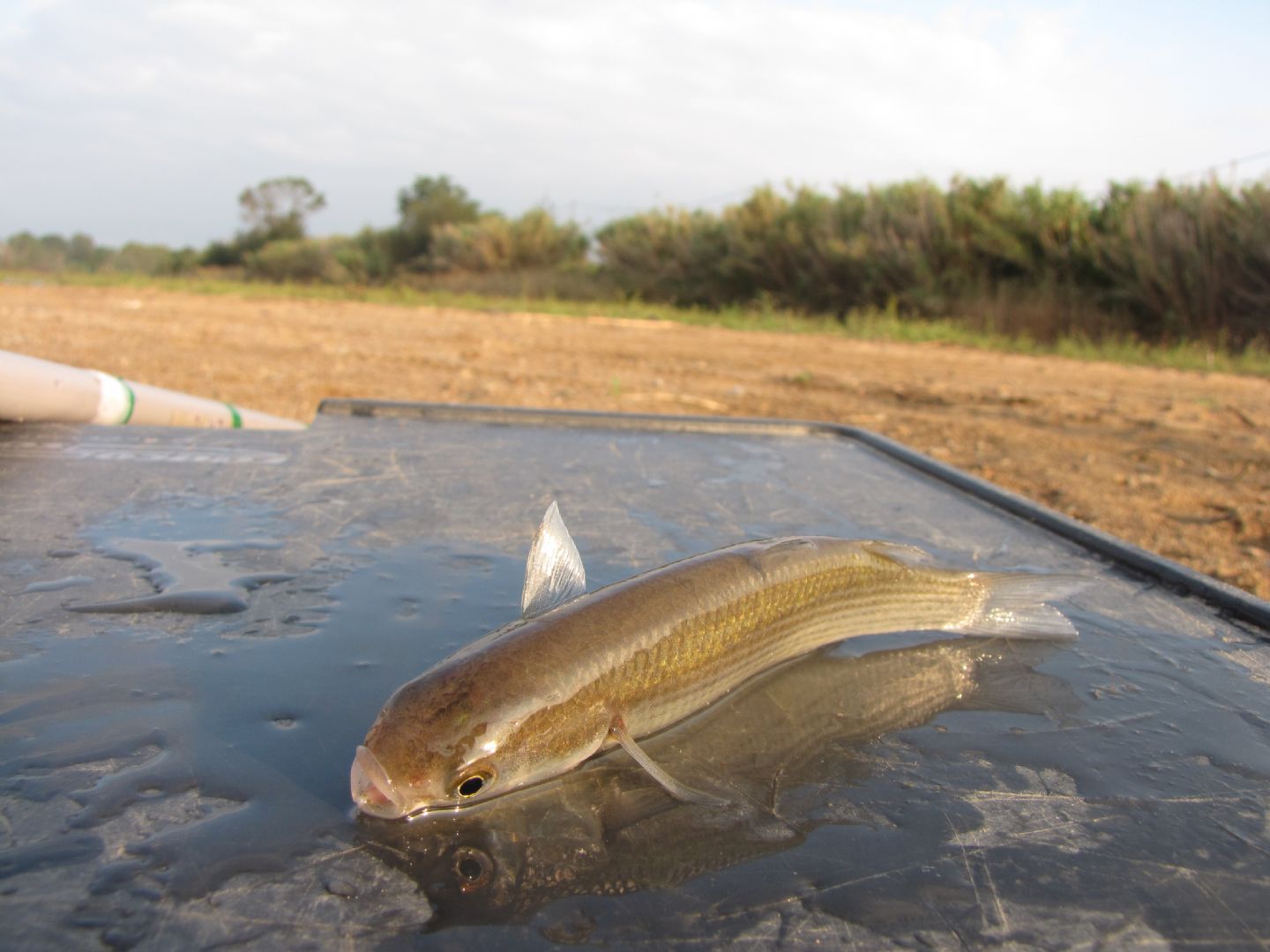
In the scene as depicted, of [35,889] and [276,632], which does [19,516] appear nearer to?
[276,632]

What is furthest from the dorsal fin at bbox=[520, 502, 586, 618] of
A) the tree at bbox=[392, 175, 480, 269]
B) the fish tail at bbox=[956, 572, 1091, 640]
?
the tree at bbox=[392, 175, 480, 269]

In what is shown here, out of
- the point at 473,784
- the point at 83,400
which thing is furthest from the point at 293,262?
the point at 473,784

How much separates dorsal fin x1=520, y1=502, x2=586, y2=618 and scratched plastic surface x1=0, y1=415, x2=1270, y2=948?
0.60 ft

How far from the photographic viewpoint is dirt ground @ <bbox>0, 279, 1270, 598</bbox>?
546 centimetres

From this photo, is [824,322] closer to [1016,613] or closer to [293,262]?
[1016,613]

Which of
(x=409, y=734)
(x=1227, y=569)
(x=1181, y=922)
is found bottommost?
(x=1227, y=569)

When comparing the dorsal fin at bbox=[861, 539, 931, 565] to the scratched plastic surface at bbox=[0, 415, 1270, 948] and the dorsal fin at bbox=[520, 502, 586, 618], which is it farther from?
the dorsal fin at bbox=[520, 502, 586, 618]

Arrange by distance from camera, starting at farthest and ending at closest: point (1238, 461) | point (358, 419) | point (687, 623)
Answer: point (1238, 461) < point (358, 419) < point (687, 623)

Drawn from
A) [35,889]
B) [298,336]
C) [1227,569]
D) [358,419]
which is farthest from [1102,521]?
[298,336]

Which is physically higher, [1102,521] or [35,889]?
[35,889]

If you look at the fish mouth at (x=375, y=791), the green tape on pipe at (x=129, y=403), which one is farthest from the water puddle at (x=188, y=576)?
the green tape on pipe at (x=129, y=403)

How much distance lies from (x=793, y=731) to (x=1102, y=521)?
13.9 ft

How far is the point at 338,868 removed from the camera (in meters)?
0.83

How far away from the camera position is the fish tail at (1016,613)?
1.50 meters
